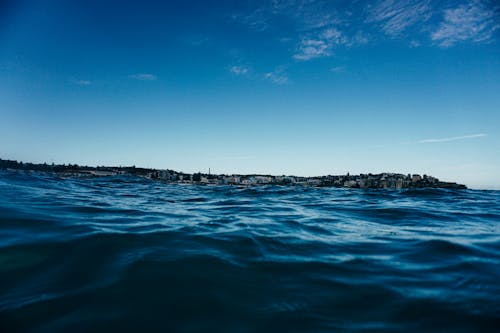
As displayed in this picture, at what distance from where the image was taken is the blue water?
7.89ft

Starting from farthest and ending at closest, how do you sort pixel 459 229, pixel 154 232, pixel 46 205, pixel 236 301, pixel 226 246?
pixel 46 205, pixel 459 229, pixel 154 232, pixel 226 246, pixel 236 301

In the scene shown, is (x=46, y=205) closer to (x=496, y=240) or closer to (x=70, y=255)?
(x=70, y=255)

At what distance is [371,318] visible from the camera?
2527mm

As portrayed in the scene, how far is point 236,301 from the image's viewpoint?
275 centimetres

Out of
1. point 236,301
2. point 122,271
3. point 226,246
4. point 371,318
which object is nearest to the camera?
point 371,318

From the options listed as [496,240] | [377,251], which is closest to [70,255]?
[377,251]

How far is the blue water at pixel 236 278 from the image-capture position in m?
2.41

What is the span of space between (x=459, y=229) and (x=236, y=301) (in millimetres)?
6836

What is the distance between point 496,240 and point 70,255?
8.40 meters

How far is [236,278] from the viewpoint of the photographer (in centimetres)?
326

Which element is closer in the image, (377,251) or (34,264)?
(34,264)

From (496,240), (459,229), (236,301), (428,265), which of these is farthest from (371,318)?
(459,229)

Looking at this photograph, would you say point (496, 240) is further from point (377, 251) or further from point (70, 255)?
point (70, 255)

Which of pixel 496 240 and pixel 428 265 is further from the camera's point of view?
pixel 496 240
